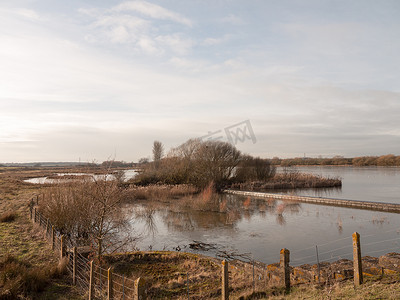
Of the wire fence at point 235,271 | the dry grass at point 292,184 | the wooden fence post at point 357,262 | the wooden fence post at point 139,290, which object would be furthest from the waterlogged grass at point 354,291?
the dry grass at point 292,184

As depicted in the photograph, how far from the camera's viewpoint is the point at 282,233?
1365cm

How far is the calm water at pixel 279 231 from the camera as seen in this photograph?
10828mm

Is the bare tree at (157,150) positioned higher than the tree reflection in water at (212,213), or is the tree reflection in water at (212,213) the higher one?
the bare tree at (157,150)

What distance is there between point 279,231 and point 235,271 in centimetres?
695

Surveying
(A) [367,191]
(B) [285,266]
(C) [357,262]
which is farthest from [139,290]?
(A) [367,191]

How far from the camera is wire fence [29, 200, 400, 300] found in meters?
6.28

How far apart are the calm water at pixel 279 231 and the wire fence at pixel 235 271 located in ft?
0.13

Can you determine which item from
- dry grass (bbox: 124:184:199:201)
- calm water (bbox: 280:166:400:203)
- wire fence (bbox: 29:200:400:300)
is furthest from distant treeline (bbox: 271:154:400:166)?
wire fence (bbox: 29:200:400:300)

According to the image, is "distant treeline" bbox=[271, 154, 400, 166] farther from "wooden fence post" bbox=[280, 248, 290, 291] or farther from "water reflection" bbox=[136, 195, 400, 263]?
"wooden fence post" bbox=[280, 248, 290, 291]

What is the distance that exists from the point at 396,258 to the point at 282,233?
7357mm

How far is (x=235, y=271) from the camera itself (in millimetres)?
7809

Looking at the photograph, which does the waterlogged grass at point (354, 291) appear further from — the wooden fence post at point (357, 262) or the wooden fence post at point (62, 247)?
the wooden fence post at point (62, 247)

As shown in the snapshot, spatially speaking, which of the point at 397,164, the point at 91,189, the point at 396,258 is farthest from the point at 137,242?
the point at 397,164

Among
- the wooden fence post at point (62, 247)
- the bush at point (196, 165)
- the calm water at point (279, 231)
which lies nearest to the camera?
the wooden fence post at point (62, 247)
